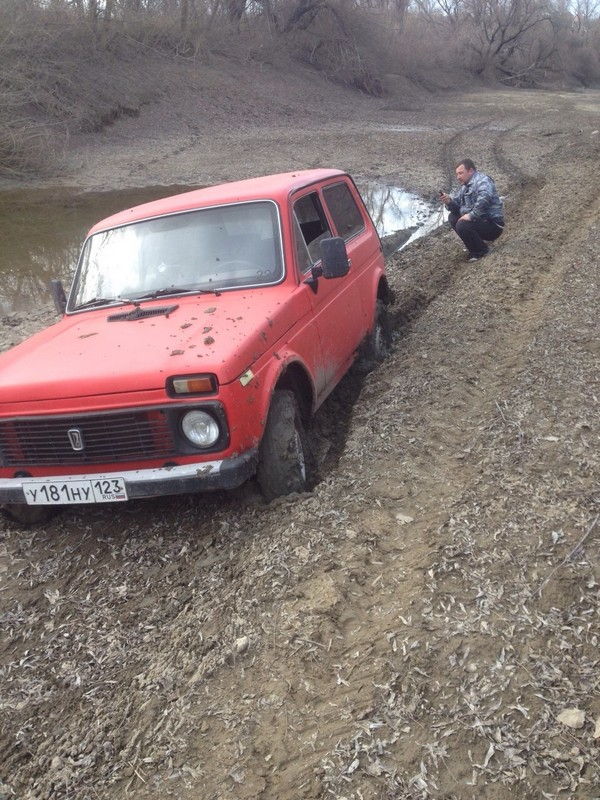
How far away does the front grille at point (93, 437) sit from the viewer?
3.78 m

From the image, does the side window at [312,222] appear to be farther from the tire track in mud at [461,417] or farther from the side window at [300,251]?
the tire track in mud at [461,417]

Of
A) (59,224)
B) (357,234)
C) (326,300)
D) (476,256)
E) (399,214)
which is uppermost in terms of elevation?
(357,234)

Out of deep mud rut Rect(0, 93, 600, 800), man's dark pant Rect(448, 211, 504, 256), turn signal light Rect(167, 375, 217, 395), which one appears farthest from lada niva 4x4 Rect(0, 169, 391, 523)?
man's dark pant Rect(448, 211, 504, 256)

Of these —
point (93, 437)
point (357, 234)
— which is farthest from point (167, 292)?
point (357, 234)

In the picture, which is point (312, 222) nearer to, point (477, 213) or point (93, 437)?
point (93, 437)

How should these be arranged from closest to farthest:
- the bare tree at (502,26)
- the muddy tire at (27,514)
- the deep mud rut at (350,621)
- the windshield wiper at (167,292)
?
the deep mud rut at (350,621)
the muddy tire at (27,514)
the windshield wiper at (167,292)
the bare tree at (502,26)

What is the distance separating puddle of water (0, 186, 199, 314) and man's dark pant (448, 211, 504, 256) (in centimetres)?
601

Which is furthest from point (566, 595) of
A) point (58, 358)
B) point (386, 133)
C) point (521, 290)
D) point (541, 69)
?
point (541, 69)

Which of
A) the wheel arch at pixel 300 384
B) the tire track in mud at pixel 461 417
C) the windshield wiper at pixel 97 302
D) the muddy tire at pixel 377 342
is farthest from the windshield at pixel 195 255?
the muddy tire at pixel 377 342

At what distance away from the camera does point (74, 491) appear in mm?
3902

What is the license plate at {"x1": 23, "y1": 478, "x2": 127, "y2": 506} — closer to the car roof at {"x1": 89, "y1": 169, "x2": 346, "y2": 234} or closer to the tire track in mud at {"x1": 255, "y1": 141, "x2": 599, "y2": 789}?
the tire track in mud at {"x1": 255, "y1": 141, "x2": 599, "y2": 789}

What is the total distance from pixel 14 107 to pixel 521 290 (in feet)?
62.0

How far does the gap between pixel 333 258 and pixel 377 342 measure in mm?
2013

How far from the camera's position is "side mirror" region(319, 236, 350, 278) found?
4738mm
